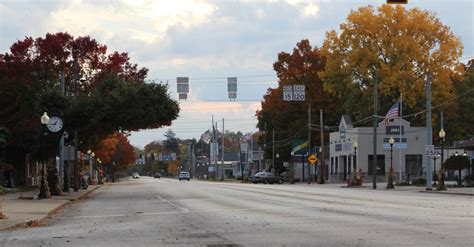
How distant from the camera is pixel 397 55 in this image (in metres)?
67.8

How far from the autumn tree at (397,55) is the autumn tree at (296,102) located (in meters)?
7.97

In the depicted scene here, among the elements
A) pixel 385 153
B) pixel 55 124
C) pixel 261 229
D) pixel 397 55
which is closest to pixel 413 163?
pixel 385 153

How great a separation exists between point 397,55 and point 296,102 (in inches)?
660

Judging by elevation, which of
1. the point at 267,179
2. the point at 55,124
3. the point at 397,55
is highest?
the point at 397,55

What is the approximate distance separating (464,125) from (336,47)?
66.0 feet

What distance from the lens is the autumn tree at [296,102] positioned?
7975 centimetres

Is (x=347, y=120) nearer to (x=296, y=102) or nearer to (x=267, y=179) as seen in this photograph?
(x=296, y=102)

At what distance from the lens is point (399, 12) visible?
68.1 metres

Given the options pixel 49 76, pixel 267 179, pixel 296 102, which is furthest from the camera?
pixel 296 102

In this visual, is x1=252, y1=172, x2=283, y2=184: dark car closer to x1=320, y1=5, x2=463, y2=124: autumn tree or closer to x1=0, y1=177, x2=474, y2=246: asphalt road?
x1=320, y1=5, x2=463, y2=124: autumn tree

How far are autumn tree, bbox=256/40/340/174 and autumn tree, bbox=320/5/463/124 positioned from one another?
7.97 meters

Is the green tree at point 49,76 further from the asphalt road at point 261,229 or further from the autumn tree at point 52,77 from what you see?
the asphalt road at point 261,229

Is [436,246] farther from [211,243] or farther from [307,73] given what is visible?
[307,73]

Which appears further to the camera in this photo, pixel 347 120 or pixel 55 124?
pixel 347 120
